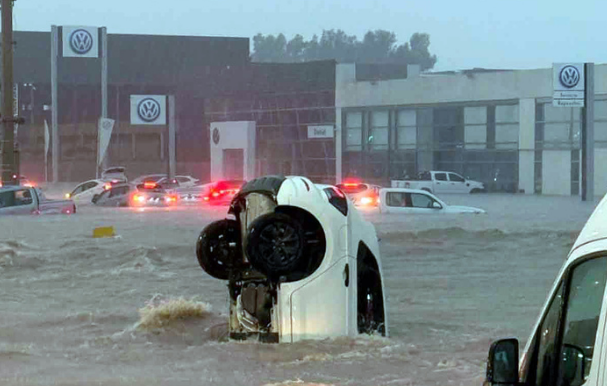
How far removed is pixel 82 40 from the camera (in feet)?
187

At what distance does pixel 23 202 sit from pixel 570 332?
3038 centimetres

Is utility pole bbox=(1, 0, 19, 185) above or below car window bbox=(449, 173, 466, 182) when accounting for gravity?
above

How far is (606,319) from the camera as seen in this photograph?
3.35 metres

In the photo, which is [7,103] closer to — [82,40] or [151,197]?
[151,197]

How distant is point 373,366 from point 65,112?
7165 centimetres

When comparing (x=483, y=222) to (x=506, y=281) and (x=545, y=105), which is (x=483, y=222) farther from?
(x=545, y=105)

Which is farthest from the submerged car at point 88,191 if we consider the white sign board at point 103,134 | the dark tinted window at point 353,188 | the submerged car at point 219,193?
the dark tinted window at point 353,188

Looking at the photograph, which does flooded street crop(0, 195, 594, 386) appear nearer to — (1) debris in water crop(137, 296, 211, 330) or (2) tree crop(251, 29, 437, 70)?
(1) debris in water crop(137, 296, 211, 330)

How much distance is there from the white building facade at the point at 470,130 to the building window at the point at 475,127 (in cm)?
5

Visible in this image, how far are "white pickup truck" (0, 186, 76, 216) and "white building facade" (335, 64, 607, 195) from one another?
88.1 feet

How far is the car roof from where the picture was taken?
11.8 ft

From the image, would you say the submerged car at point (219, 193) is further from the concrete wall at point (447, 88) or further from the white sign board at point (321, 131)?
the white sign board at point (321, 131)

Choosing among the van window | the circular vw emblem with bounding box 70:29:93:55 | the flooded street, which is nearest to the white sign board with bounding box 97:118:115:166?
the circular vw emblem with bounding box 70:29:93:55

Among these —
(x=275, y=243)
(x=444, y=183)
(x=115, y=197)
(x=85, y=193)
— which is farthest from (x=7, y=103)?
(x=275, y=243)
